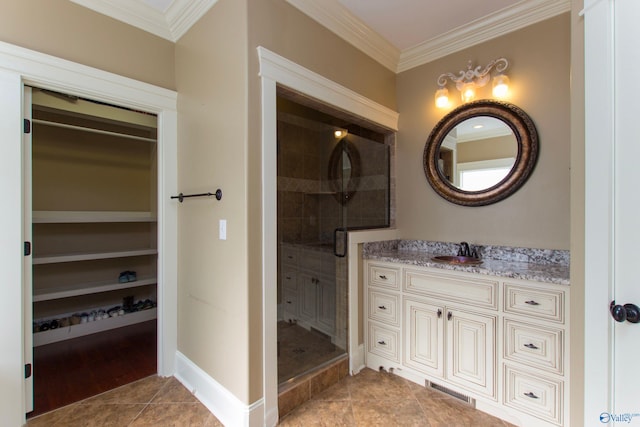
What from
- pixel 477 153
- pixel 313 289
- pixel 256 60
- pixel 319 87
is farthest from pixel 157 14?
pixel 477 153

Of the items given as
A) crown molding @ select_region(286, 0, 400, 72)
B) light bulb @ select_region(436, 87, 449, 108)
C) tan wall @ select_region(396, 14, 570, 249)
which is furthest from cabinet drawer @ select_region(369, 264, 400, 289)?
crown molding @ select_region(286, 0, 400, 72)

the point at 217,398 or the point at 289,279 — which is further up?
the point at 289,279

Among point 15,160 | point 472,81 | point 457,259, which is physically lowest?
point 457,259

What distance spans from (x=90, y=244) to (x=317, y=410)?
9.90 feet

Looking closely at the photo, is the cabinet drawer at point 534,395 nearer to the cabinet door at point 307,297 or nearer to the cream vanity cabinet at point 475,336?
the cream vanity cabinet at point 475,336

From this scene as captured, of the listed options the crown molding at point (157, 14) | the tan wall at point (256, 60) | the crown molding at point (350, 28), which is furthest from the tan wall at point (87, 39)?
the crown molding at point (350, 28)

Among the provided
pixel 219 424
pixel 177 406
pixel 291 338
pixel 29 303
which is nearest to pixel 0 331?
pixel 29 303

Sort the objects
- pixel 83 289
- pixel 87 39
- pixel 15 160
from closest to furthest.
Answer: pixel 15 160
pixel 87 39
pixel 83 289

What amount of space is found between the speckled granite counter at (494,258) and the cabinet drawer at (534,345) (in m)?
0.29

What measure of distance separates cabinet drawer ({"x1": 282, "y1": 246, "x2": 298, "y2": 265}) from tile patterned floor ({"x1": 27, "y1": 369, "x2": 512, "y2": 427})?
952mm

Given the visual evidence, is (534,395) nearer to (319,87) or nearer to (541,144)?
(541,144)

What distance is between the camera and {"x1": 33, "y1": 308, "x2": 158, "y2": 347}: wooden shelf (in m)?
2.69

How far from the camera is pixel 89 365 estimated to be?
7.76ft

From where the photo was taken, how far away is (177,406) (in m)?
1.87
